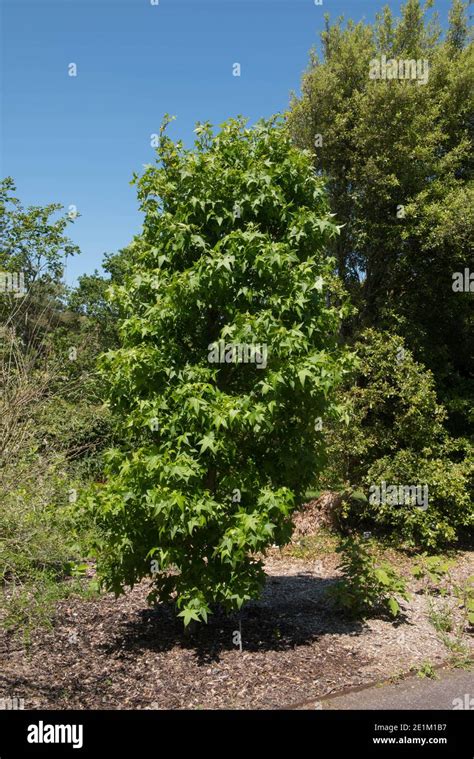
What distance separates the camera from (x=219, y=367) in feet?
19.0

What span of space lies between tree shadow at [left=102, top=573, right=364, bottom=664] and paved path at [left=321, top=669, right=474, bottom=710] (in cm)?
101

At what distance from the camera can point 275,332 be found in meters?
5.20

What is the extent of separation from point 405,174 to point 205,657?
929cm

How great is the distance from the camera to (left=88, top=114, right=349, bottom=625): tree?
17.0ft

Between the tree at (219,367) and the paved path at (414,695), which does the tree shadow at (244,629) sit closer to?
the tree at (219,367)

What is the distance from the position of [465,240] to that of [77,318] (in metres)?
11.8

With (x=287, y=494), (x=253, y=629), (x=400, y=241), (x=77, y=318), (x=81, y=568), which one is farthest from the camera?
(x=77, y=318)

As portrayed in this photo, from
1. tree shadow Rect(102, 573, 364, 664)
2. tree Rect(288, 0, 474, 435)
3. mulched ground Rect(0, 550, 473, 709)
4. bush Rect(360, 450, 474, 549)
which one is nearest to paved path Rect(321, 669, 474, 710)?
mulched ground Rect(0, 550, 473, 709)

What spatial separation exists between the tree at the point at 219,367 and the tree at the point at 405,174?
5.82m

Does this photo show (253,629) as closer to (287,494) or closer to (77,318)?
(287,494)

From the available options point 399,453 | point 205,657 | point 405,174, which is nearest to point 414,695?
point 205,657
